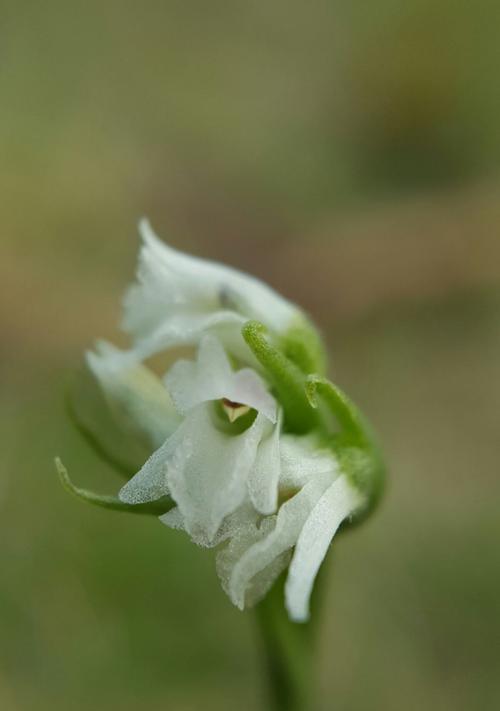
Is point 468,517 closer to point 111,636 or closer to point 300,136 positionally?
point 111,636

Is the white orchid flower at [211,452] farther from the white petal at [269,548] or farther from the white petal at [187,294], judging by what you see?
the white petal at [187,294]

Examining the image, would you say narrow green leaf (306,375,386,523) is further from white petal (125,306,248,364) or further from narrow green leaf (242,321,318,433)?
white petal (125,306,248,364)

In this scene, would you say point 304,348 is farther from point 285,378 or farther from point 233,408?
point 233,408

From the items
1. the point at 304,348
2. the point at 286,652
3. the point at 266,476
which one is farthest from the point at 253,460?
the point at 286,652

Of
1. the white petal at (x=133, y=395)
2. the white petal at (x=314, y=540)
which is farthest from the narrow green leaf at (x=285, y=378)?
the white petal at (x=133, y=395)

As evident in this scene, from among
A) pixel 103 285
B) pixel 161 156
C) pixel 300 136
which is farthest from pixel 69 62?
pixel 103 285

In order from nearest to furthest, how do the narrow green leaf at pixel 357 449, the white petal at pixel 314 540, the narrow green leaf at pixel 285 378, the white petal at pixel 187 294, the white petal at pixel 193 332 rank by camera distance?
1. the white petal at pixel 314 540
2. the narrow green leaf at pixel 285 378
3. the narrow green leaf at pixel 357 449
4. the white petal at pixel 193 332
5. the white petal at pixel 187 294
